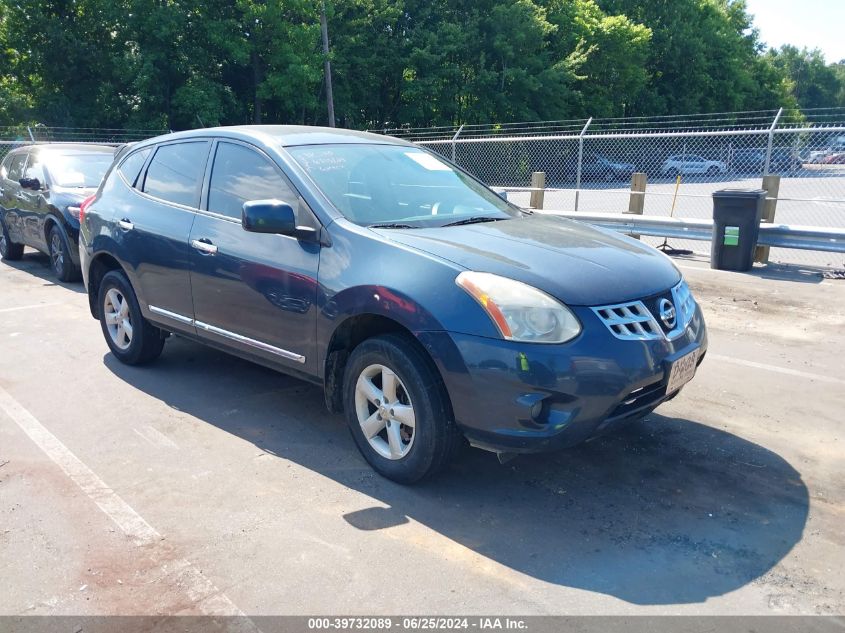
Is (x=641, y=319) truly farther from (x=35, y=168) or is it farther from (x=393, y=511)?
(x=35, y=168)

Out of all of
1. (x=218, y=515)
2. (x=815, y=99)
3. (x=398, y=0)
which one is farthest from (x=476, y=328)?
(x=815, y=99)

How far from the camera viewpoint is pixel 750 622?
9.01 feet

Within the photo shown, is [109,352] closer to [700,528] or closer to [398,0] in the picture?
[700,528]

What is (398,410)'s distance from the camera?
3691 millimetres

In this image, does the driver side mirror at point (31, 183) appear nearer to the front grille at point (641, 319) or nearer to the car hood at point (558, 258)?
the car hood at point (558, 258)

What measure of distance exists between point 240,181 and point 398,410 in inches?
75.7

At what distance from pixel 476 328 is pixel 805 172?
1821 cm

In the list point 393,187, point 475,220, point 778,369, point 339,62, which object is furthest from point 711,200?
point 339,62

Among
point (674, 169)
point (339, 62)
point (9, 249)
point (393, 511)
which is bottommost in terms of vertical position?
point (9, 249)

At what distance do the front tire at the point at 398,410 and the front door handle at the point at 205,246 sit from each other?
4.34 ft

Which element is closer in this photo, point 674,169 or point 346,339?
point 346,339

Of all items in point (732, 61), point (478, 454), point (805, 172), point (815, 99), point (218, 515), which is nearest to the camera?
point (218, 515)

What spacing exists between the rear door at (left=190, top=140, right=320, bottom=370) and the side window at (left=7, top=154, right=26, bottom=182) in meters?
6.92

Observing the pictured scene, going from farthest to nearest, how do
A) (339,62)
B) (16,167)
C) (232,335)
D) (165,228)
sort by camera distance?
(339,62)
(16,167)
(165,228)
(232,335)
